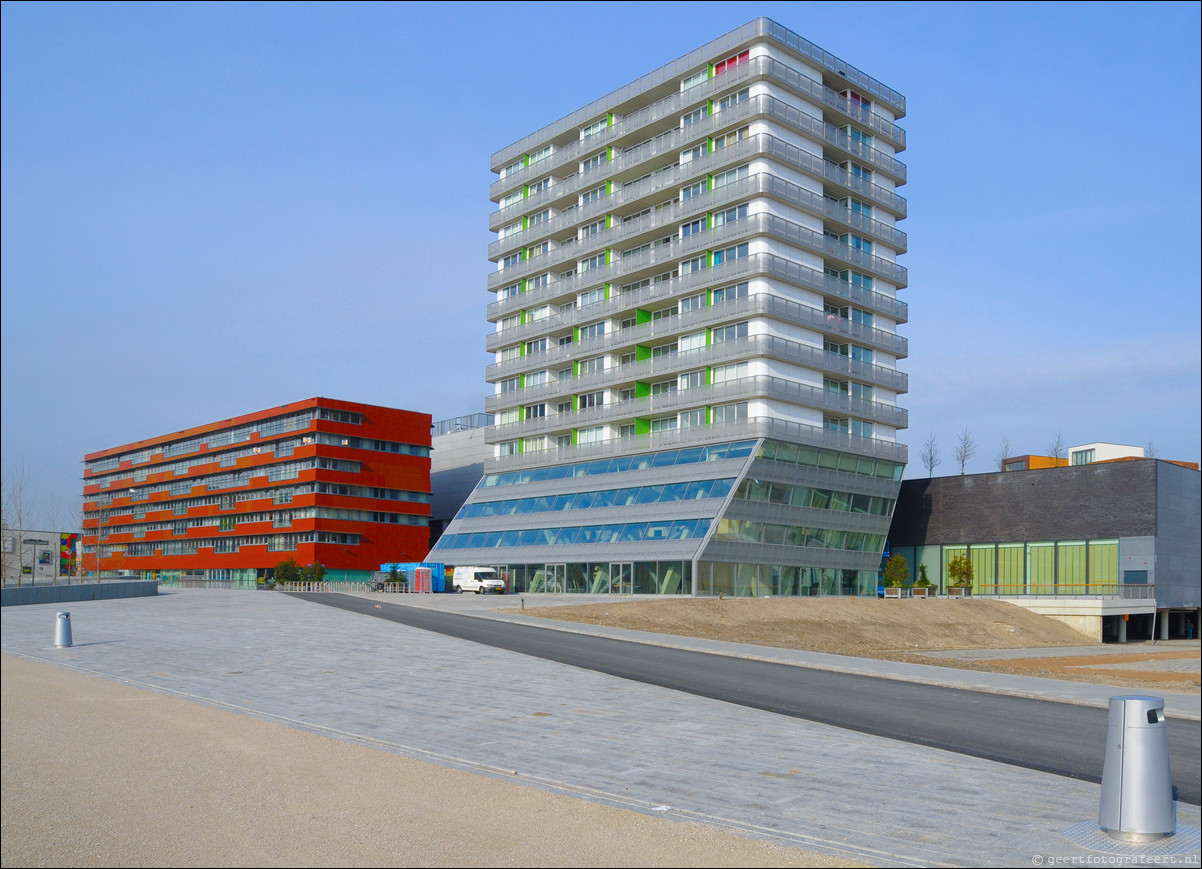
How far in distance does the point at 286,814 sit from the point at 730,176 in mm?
61085

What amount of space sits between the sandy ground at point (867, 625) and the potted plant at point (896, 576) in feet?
28.0

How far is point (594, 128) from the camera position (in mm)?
76750

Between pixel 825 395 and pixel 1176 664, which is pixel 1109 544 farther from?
pixel 1176 664

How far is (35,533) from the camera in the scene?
72.6 metres

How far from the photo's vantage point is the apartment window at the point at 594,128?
75750mm

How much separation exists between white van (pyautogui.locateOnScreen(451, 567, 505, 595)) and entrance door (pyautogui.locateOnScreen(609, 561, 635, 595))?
333 inches

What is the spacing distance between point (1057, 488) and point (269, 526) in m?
76.6

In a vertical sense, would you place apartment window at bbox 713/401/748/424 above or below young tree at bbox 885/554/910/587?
above

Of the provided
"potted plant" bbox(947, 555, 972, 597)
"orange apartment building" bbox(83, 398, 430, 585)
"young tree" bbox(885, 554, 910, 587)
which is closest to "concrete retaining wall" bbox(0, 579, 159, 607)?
"orange apartment building" bbox(83, 398, 430, 585)

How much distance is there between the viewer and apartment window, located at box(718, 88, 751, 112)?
64.8 m

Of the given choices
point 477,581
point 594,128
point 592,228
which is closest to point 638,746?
point 477,581

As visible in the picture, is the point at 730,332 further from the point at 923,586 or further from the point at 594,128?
the point at 923,586

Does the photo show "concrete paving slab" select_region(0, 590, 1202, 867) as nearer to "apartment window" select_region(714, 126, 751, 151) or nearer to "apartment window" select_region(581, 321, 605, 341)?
"apartment window" select_region(714, 126, 751, 151)

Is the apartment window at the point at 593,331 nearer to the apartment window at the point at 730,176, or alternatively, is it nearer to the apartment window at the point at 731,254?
the apartment window at the point at 731,254
